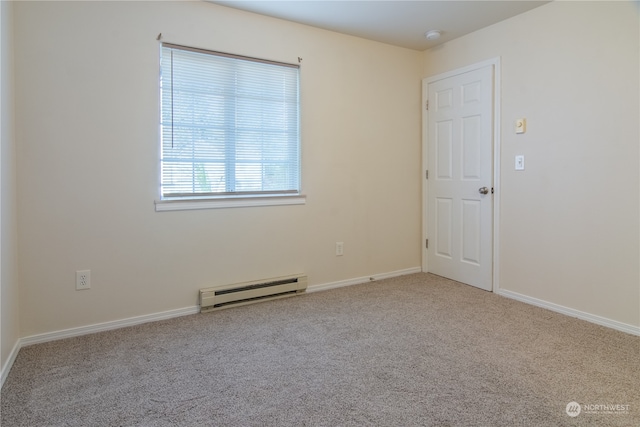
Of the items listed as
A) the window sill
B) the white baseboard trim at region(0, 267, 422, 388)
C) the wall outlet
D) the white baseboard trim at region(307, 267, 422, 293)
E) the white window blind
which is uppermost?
the white window blind

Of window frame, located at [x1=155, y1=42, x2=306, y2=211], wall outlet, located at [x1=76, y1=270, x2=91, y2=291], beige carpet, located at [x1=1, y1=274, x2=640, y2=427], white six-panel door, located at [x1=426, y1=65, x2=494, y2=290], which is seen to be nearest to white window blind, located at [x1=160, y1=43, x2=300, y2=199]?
window frame, located at [x1=155, y1=42, x2=306, y2=211]

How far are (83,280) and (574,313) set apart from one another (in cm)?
352

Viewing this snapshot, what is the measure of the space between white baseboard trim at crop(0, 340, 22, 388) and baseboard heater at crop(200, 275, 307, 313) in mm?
1102

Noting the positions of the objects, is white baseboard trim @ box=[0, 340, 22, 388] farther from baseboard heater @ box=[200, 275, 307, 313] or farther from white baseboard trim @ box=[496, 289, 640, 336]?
white baseboard trim @ box=[496, 289, 640, 336]

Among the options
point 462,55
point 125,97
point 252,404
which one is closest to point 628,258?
point 462,55

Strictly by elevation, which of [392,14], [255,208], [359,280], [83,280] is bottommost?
[359,280]

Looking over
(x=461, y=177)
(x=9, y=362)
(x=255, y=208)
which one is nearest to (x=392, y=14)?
(x=461, y=177)

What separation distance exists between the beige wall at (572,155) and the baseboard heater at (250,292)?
1851 mm

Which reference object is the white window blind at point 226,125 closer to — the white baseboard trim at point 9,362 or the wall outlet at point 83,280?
A: the wall outlet at point 83,280

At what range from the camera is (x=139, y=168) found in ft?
8.59

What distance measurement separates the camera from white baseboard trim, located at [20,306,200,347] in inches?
92.0

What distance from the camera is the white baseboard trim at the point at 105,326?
7.66ft

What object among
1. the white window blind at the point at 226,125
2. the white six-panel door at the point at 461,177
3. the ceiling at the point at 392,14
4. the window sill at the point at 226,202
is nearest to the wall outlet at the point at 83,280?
the window sill at the point at 226,202

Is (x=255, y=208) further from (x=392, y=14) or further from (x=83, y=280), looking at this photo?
(x=392, y=14)
